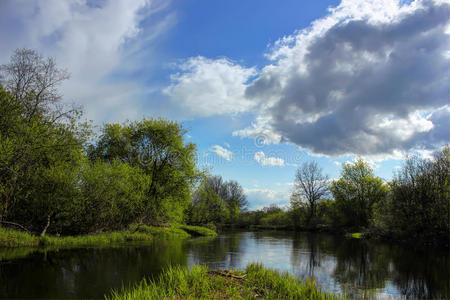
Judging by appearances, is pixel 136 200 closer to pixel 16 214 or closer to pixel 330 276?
pixel 16 214

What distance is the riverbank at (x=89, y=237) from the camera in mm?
18692

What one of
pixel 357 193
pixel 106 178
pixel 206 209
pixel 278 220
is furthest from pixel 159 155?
pixel 278 220

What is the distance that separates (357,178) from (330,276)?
46.4 m

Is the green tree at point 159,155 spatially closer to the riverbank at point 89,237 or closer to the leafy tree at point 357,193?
the riverbank at point 89,237

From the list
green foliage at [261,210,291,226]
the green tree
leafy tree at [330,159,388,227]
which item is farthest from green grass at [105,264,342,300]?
green foliage at [261,210,291,226]

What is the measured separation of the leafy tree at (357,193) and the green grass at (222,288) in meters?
46.4

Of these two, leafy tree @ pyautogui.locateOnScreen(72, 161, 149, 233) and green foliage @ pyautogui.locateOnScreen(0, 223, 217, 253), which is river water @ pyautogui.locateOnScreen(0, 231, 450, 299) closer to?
green foliage @ pyautogui.locateOnScreen(0, 223, 217, 253)

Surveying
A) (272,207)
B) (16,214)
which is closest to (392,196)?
(16,214)

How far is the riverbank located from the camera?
18692 mm

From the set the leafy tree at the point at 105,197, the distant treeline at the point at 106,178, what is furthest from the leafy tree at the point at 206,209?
the leafy tree at the point at 105,197

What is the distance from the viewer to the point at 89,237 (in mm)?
23547

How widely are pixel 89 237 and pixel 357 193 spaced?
4699 cm

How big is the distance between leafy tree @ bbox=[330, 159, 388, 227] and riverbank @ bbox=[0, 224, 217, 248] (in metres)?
31.4

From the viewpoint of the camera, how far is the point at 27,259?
48.2 feet
